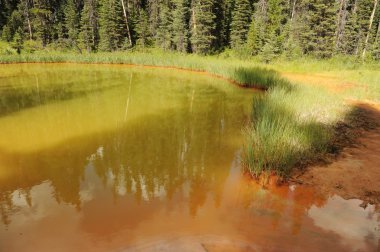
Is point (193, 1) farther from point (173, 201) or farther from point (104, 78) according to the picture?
point (173, 201)

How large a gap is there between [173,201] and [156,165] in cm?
162

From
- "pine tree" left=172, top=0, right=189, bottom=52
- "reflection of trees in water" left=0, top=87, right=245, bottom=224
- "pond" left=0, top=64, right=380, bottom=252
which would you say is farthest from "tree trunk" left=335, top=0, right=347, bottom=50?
"reflection of trees in water" left=0, top=87, right=245, bottom=224

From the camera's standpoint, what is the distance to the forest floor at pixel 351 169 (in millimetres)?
5703

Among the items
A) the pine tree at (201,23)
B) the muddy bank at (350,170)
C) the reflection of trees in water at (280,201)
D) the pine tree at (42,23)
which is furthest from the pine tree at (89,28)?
the reflection of trees in water at (280,201)

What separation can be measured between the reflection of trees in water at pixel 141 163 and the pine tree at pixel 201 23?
2454cm

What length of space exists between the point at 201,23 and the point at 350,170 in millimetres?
29631

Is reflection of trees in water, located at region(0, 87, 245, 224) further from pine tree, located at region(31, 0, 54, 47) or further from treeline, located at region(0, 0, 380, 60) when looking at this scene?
pine tree, located at region(31, 0, 54, 47)

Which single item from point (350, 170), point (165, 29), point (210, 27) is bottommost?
point (350, 170)

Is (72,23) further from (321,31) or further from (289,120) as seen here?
(289,120)

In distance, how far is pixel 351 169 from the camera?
21.2ft

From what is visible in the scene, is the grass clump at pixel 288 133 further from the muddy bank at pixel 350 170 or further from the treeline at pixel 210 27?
the treeline at pixel 210 27

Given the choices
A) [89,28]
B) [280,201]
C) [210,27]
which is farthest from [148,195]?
[89,28]

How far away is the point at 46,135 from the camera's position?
873 centimetres

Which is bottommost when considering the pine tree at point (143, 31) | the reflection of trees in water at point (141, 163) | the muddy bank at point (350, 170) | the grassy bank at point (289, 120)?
the reflection of trees in water at point (141, 163)
